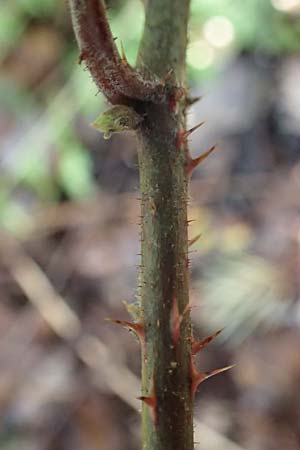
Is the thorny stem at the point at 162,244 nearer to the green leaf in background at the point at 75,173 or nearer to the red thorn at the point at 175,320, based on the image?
the red thorn at the point at 175,320

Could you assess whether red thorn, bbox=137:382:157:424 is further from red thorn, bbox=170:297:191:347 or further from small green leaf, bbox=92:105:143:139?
small green leaf, bbox=92:105:143:139

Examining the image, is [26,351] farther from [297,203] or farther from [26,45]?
[26,45]

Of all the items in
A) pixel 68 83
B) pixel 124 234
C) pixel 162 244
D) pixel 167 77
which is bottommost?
pixel 162 244

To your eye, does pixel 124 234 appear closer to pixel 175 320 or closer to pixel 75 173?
pixel 75 173

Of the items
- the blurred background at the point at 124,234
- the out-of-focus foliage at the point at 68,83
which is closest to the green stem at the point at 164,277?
the blurred background at the point at 124,234

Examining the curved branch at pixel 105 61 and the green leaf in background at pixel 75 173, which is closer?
the curved branch at pixel 105 61

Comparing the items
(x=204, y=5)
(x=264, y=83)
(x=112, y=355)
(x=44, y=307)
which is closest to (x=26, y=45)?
(x=204, y=5)

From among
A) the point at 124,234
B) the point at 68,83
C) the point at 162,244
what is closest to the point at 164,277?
the point at 162,244
